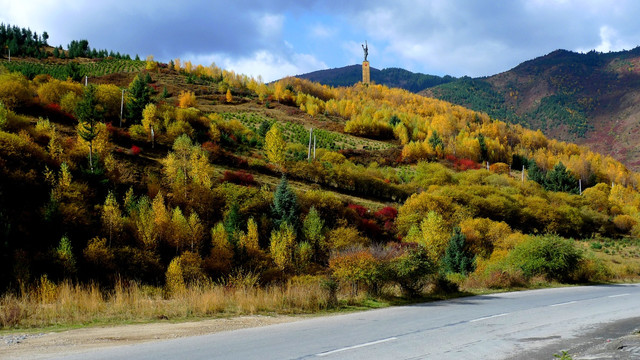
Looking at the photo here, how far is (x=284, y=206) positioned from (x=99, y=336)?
160ft

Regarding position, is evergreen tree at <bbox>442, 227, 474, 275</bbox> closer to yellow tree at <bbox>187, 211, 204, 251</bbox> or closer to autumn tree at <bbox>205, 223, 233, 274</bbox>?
autumn tree at <bbox>205, 223, 233, 274</bbox>

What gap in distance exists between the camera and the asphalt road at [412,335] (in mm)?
7645

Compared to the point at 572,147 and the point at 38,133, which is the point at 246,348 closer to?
the point at 38,133

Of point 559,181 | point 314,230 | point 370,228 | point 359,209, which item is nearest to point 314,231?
point 314,230

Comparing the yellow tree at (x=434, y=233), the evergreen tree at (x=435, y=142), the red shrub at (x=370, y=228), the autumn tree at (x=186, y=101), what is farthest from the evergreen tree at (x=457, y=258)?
the autumn tree at (x=186, y=101)

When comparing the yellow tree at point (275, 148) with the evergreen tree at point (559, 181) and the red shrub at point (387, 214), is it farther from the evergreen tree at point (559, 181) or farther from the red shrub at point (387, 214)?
the evergreen tree at point (559, 181)

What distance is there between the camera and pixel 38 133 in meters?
57.8

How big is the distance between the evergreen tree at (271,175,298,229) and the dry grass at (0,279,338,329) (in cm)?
4271

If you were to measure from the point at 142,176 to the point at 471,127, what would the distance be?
12742 centimetres

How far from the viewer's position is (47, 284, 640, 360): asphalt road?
764 centimetres

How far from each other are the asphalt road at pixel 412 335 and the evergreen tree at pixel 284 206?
42568 mm

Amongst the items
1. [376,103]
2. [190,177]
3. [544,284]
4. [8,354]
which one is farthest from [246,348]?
[376,103]

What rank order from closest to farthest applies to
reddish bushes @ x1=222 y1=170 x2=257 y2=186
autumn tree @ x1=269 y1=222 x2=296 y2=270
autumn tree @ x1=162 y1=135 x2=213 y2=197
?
1. autumn tree @ x1=269 y1=222 x2=296 y2=270
2. autumn tree @ x1=162 y1=135 x2=213 y2=197
3. reddish bushes @ x1=222 y1=170 x2=257 y2=186

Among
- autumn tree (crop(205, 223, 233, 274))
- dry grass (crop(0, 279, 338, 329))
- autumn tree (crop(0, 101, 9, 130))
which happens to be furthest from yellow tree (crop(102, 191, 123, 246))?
dry grass (crop(0, 279, 338, 329))
